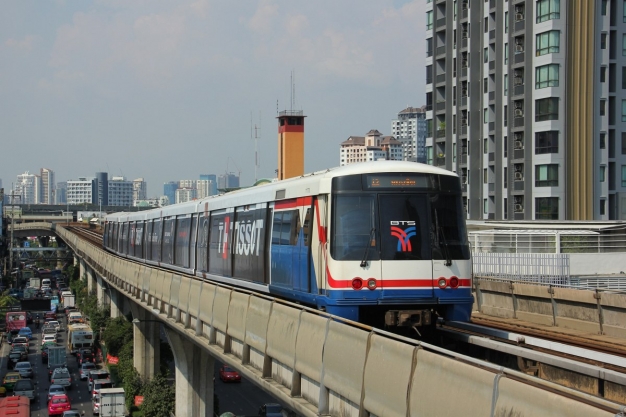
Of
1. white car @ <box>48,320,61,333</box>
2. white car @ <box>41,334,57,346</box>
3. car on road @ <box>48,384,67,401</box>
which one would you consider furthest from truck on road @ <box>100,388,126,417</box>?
white car @ <box>48,320,61,333</box>

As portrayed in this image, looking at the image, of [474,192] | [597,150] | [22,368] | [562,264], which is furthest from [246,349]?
[22,368]

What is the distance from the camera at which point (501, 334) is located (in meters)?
14.8

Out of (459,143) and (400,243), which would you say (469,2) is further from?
(400,243)

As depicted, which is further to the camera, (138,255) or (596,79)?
(596,79)

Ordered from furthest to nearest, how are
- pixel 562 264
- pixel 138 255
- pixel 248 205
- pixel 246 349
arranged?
1. pixel 138 255
2. pixel 562 264
3. pixel 248 205
4. pixel 246 349

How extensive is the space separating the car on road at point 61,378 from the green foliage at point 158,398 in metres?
12.2

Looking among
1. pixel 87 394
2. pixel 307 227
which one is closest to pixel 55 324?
pixel 87 394

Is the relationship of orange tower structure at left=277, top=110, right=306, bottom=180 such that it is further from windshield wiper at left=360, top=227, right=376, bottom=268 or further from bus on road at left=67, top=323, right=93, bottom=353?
windshield wiper at left=360, top=227, right=376, bottom=268

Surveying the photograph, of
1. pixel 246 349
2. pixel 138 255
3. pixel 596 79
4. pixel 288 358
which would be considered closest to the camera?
pixel 288 358

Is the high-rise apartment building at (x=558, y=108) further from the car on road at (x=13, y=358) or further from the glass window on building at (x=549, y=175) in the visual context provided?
the car on road at (x=13, y=358)

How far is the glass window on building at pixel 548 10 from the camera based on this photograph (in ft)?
157

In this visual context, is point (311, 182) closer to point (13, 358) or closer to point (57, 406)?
point (57, 406)

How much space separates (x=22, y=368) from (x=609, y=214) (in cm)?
4087

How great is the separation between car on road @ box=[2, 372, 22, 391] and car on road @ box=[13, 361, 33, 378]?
5.69ft
